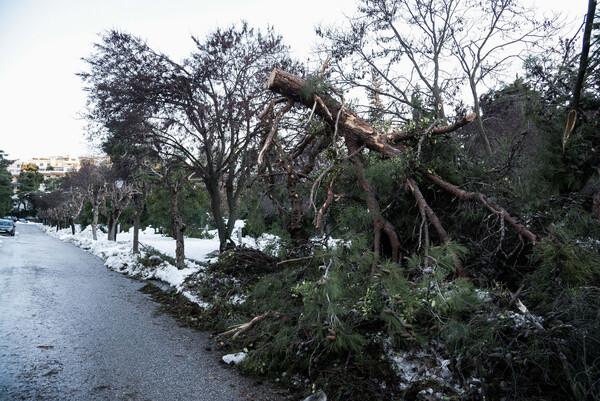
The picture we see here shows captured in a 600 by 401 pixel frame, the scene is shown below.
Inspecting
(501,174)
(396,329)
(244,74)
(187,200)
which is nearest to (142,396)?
(396,329)

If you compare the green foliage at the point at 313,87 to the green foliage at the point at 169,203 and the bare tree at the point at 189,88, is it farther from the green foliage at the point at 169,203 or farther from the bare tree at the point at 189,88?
the green foliage at the point at 169,203

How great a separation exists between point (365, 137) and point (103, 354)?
3.70 m

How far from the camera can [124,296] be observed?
6.40m

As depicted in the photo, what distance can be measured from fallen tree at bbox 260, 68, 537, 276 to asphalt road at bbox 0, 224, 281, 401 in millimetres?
2127

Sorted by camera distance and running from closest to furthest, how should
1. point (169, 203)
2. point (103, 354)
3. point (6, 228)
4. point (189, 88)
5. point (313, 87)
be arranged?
point (103, 354), point (313, 87), point (189, 88), point (169, 203), point (6, 228)

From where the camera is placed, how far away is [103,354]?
350 centimetres

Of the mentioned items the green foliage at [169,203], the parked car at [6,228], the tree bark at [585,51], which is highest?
the tree bark at [585,51]

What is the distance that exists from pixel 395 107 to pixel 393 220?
6019 mm

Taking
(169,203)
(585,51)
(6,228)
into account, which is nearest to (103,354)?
(585,51)

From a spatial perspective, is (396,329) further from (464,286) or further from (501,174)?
(501,174)

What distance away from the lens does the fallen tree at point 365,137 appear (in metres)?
4.16

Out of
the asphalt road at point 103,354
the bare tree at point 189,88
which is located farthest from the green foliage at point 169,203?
the asphalt road at point 103,354

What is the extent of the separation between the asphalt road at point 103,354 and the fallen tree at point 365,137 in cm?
213

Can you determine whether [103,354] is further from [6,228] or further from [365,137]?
[6,228]
